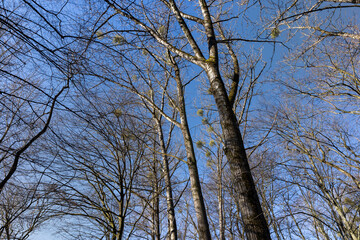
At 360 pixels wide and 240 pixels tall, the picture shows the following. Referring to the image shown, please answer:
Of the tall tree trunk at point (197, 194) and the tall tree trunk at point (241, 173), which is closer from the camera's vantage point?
the tall tree trunk at point (241, 173)

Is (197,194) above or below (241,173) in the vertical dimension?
above

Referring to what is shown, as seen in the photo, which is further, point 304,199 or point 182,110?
point 304,199

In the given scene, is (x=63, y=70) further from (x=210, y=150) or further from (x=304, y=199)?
(x=304, y=199)

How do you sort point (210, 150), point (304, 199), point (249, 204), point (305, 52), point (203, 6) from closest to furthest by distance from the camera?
point (249, 204)
point (203, 6)
point (305, 52)
point (210, 150)
point (304, 199)

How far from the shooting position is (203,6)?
3.46m

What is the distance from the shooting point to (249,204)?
1.89 m

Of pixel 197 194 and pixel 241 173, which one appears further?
pixel 197 194

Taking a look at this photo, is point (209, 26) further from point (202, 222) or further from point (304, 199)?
point (304, 199)

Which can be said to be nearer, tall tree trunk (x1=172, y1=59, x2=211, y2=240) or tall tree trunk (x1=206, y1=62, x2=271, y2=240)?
tall tree trunk (x1=206, y1=62, x2=271, y2=240)

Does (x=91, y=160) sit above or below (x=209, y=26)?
below

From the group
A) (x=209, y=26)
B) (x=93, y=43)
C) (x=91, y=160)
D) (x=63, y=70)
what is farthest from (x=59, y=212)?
(x=209, y=26)

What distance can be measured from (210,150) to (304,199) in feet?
18.8

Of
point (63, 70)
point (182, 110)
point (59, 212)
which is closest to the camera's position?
point (63, 70)

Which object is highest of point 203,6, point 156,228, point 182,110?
point 203,6
